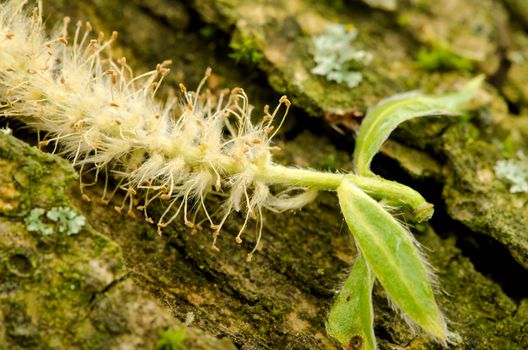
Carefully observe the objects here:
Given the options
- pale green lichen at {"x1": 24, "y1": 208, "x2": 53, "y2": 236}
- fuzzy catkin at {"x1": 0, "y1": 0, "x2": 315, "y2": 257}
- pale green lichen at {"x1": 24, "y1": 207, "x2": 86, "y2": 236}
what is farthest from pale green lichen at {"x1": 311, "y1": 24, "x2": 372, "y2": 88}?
pale green lichen at {"x1": 24, "y1": 208, "x2": 53, "y2": 236}

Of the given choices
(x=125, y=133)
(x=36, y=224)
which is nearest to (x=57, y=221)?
(x=36, y=224)

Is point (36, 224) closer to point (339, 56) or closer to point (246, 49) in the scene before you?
point (246, 49)

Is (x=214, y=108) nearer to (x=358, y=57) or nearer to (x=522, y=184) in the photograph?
(x=358, y=57)

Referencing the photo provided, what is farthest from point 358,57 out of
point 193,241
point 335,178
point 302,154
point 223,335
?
point 223,335

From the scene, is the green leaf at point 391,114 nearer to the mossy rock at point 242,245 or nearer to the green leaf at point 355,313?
the mossy rock at point 242,245

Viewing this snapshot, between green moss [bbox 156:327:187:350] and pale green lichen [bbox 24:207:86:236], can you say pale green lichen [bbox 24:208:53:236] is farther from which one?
green moss [bbox 156:327:187:350]

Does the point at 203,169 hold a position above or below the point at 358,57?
below
